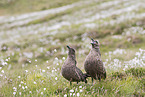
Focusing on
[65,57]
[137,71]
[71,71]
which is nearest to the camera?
[71,71]

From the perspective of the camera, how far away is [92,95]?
454 centimetres

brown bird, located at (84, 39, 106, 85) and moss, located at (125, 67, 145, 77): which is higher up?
brown bird, located at (84, 39, 106, 85)

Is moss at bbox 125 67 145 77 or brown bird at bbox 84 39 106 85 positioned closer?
brown bird at bbox 84 39 106 85

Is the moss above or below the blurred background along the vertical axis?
below

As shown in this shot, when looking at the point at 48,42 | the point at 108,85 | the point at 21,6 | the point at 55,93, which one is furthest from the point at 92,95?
the point at 21,6

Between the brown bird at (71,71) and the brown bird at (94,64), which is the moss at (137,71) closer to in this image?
the brown bird at (94,64)

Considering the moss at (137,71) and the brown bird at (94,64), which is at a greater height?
the brown bird at (94,64)

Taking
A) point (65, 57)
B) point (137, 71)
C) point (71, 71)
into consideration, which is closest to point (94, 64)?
point (71, 71)

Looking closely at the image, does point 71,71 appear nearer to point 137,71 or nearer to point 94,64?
→ point 94,64

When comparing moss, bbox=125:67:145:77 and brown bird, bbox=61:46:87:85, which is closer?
brown bird, bbox=61:46:87:85

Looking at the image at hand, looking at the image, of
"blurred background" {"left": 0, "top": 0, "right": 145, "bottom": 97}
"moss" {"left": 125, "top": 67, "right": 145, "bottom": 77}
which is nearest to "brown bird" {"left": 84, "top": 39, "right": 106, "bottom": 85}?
"blurred background" {"left": 0, "top": 0, "right": 145, "bottom": 97}

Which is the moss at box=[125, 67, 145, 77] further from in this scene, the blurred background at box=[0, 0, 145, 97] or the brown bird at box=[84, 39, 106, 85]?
the brown bird at box=[84, 39, 106, 85]

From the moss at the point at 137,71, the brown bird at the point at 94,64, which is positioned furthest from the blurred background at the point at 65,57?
the brown bird at the point at 94,64

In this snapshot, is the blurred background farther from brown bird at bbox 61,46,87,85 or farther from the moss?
brown bird at bbox 61,46,87,85
